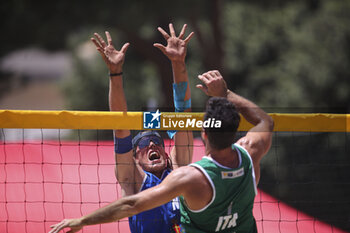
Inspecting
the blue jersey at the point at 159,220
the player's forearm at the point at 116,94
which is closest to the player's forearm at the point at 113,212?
the blue jersey at the point at 159,220

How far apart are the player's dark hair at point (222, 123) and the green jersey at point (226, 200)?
13 cm

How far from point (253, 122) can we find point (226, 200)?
717 mm

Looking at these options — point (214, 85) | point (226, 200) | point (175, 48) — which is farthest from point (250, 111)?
point (175, 48)

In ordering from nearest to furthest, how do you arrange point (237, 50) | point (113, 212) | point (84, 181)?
point (113, 212) < point (84, 181) < point (237, 50)

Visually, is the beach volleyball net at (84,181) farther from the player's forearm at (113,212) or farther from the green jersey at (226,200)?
the player's forearm at (113,212)

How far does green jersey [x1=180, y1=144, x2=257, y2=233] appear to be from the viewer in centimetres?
262

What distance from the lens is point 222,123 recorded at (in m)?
2.61

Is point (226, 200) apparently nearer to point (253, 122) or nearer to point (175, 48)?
point (253, 122)

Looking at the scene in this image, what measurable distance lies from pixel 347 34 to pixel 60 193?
13403mm

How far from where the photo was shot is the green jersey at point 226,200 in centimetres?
262

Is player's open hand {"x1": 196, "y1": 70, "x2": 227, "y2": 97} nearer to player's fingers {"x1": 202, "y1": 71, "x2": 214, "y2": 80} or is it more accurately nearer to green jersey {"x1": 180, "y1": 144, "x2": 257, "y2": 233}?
player's fingers {"x1": 202, "y1": 71, "x2": 214, "y2": 80}

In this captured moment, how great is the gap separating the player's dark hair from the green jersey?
5.0 inches

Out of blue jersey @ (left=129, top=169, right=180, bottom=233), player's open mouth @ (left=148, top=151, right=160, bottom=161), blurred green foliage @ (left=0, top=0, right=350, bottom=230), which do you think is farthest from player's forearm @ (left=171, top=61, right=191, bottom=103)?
blurred green foliage @ (left=0, top=0, right=350, bottom=230)

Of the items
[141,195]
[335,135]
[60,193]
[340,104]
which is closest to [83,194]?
[60,193]
